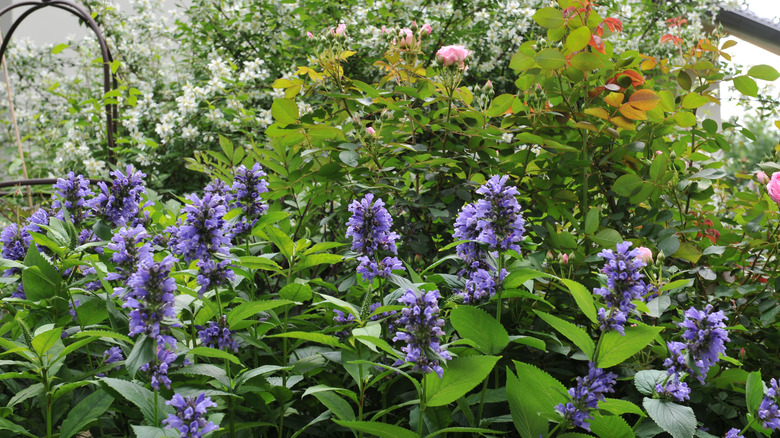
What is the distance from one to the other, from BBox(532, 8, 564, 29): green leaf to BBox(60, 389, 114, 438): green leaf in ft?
4.57

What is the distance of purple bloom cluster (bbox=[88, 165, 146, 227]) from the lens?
1438 millimetres

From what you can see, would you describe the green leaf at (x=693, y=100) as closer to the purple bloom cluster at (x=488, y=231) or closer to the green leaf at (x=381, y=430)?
the purple bloom cluster at (x=488, y=231)

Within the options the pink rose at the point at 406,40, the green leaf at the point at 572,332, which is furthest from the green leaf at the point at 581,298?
the pink rose at the point at 406,40

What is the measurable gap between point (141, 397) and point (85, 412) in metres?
0.14

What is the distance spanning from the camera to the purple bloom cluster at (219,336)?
1.16 m

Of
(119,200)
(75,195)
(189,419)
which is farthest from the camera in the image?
(75,195)

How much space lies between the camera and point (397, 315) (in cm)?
120

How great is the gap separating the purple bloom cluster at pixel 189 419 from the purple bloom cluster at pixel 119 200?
71cm

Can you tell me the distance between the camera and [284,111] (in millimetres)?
1651

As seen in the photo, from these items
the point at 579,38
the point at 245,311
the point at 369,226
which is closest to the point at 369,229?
the point at 369,226

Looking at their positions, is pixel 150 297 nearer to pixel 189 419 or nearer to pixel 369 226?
pixel 189 419

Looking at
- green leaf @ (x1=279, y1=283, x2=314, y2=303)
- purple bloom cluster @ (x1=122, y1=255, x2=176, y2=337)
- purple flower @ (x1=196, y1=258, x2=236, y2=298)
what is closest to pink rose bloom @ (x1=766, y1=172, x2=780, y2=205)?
green leaf @ (x1=279, y1=283, x2=314, y2=303)

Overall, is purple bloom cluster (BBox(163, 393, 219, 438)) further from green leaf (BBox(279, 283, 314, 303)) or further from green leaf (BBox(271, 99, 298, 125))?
green leaf (BBox(271, 99, 298, 125))

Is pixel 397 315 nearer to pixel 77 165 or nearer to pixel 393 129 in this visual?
pixel 393 129
